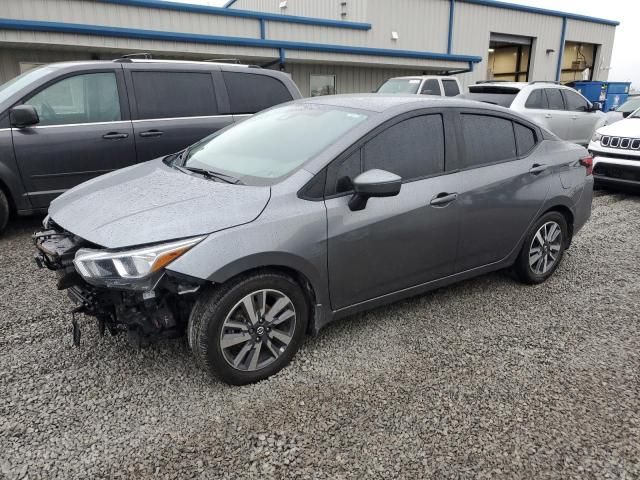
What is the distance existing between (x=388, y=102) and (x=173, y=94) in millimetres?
3465

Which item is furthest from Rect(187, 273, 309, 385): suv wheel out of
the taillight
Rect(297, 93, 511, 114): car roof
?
the taillight

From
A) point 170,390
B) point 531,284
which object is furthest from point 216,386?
point 531,284

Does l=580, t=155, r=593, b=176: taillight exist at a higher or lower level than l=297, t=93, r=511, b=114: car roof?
lower

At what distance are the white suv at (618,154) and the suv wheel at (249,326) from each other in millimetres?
6887

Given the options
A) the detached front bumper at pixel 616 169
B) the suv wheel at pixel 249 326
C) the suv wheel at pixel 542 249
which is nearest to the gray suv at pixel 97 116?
the suv wheel at pixel 249 326

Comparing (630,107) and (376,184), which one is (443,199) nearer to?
(376,184)

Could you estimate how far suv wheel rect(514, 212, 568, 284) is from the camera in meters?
4.15

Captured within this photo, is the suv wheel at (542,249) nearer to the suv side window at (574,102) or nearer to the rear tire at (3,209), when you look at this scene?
the rear tire at (3,209)

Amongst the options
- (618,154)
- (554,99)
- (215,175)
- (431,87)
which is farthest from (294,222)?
(431,87)

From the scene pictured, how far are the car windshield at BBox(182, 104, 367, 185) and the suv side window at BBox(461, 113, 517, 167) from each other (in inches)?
35.8

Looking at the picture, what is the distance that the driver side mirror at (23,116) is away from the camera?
4.92m

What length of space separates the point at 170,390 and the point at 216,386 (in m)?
0.26

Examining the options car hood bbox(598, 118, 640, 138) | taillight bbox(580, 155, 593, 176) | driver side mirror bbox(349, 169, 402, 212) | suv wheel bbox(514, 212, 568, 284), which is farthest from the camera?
car hood bbox(598, 118, 640, 138)

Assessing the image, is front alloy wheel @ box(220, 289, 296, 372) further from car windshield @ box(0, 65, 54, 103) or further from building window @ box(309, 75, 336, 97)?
building window @ box(309, 75, 336, 97)
